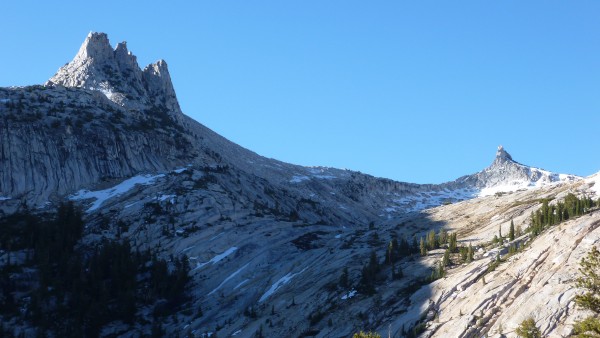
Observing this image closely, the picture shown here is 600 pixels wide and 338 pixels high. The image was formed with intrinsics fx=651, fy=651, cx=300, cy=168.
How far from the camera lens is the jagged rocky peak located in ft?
579

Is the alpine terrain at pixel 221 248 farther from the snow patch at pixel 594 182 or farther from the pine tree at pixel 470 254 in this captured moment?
the snow patch at pixel 594 182

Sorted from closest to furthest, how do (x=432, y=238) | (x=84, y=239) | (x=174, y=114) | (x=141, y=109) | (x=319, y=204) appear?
(x=432, y=238)
(x=84, y=239)
(x=319, y=204)
(x=141, y=109)
(x=174, y=114)

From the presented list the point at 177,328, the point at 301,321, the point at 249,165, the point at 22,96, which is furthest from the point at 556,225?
the point at 249,165

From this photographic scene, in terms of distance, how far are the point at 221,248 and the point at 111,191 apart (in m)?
33.2

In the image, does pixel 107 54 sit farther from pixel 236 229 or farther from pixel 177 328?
pixel 177 328

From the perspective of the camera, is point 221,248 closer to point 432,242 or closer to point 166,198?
point 166,198

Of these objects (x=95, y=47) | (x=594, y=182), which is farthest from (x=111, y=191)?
(x=95, y=47)

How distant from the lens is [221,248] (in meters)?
97.9

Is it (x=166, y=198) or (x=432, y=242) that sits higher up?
(x=166, y=198)

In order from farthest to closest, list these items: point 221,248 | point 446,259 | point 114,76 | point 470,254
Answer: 1. point 114,76
2. point 221,248
3. point 446,259
4. point 470,254

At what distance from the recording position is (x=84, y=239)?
100625 mm

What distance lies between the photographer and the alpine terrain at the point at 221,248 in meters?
59.0

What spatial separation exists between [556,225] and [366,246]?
2862 cm

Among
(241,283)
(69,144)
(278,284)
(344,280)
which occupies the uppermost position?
(69,144)
